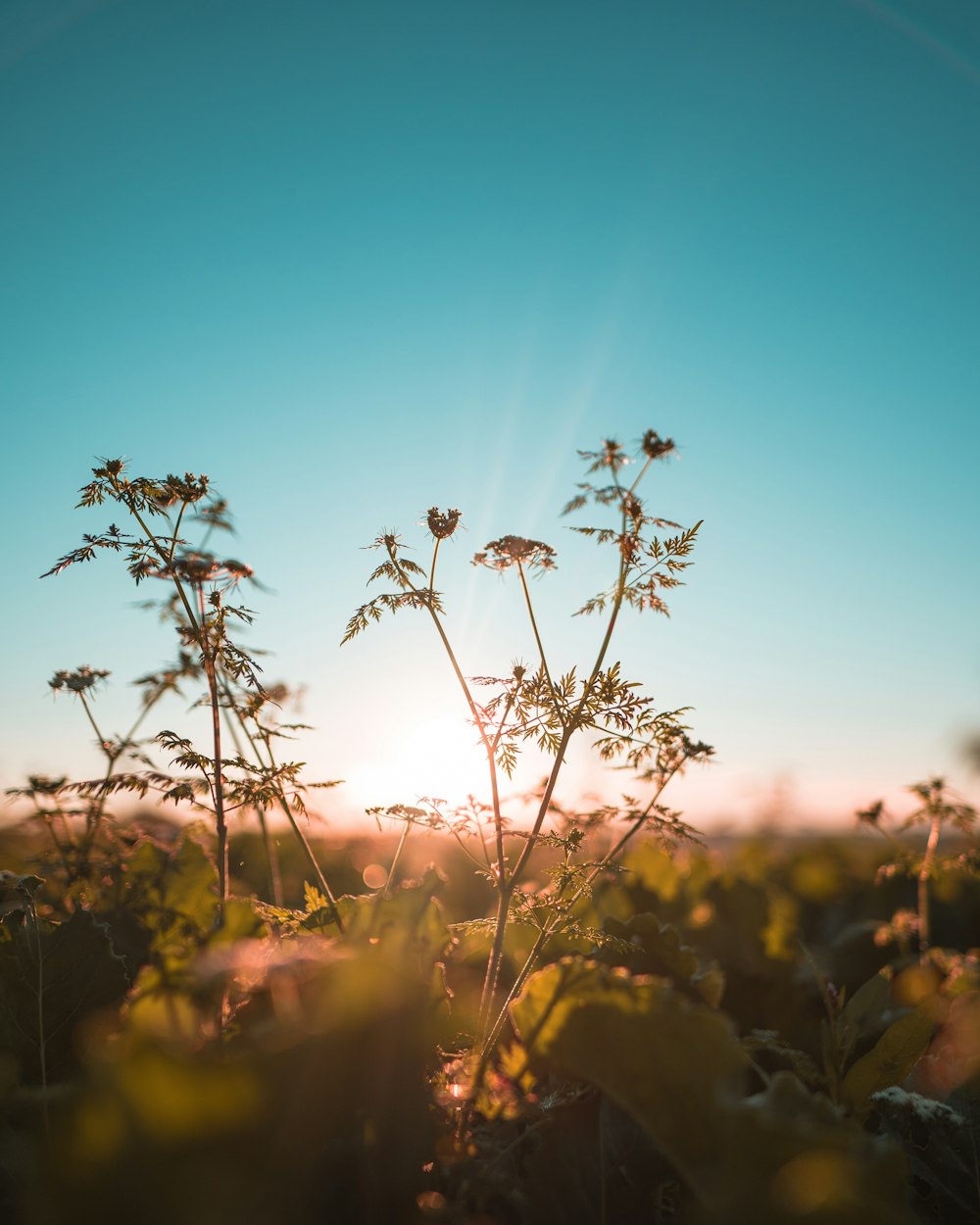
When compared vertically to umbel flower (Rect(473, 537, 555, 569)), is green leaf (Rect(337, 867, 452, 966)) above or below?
below

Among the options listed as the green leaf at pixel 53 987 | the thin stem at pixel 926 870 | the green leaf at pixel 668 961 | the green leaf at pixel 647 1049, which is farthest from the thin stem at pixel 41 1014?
the thin stem at pixel 926 870

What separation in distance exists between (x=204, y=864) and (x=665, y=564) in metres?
1.66

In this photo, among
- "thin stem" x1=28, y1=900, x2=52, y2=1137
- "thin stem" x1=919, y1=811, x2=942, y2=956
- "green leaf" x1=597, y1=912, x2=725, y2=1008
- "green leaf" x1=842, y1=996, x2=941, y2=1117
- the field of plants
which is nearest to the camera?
the field of plants

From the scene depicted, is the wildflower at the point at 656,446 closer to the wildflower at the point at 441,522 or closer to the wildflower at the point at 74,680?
the wildflower at the point at 441,522

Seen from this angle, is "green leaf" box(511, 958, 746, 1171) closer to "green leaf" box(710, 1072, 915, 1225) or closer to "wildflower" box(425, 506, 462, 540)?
"green leaf" box(710, 1072, 915, 1225)

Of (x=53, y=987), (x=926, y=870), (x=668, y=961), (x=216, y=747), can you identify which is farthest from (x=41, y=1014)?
(x=926, y=870)

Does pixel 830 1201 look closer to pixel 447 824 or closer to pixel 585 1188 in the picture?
pixel 585 1188

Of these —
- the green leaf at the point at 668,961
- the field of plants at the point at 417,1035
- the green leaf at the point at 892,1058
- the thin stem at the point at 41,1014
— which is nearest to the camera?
the field of plants at the point at 417,1035

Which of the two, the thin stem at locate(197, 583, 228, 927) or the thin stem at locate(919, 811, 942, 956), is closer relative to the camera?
the thin stem at locate(197, 583, 228, 927)

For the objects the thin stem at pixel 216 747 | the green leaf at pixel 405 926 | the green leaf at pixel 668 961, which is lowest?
the green leaf at pixel 668 961

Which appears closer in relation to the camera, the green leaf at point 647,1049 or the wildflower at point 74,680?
the green leaf at point 647,1049

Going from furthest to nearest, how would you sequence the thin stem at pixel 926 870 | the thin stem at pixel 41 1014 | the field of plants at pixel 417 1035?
the thin stem at pixel 926 870, the thin stem at pixel 41 1014, the field of plants at pixel 417 1035

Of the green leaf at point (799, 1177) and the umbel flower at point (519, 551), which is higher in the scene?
the umbel flower at point (519, 551)

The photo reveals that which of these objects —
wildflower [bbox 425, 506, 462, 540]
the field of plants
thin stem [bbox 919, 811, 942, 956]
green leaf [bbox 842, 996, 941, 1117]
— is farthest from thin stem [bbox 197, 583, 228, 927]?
thin stem [bbox 919, 811, 942, 956]
